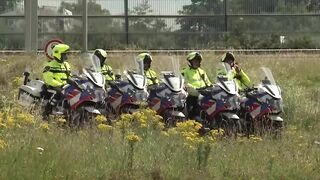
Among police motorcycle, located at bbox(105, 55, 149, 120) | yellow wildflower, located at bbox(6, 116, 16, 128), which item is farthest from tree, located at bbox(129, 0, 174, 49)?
yellow wildflower, located at bbox(6, 116, 16, 128)

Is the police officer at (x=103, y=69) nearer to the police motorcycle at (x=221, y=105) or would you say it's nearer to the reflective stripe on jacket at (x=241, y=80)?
the police motorcycle at (x=221, y=105)

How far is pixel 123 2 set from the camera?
40.4 metres

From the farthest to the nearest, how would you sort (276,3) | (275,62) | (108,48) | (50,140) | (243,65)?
(276,3) < (108,48) < (275,62) < (243,65) < (50,140)

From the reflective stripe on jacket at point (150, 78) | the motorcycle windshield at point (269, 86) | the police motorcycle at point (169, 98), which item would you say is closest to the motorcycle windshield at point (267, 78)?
the motorcycle windshield at point (269, 86)

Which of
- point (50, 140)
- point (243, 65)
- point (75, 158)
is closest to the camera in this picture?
point (75, 158)

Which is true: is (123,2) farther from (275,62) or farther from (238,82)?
(238,82)

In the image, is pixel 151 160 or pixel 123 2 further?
pixel 123 2

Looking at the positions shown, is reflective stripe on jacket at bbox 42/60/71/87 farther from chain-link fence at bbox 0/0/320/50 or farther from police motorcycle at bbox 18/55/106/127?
chain-link fence at bbox 0/0/320/50

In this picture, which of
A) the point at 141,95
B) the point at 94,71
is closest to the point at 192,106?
the point at 141,95

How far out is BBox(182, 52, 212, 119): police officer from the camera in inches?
508

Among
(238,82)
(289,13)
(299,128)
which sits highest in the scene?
(289,13)

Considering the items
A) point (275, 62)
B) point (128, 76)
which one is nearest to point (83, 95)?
point (128, 76)

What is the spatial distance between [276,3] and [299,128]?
29460 millimetres

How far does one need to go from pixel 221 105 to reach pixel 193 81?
3.91 ft
